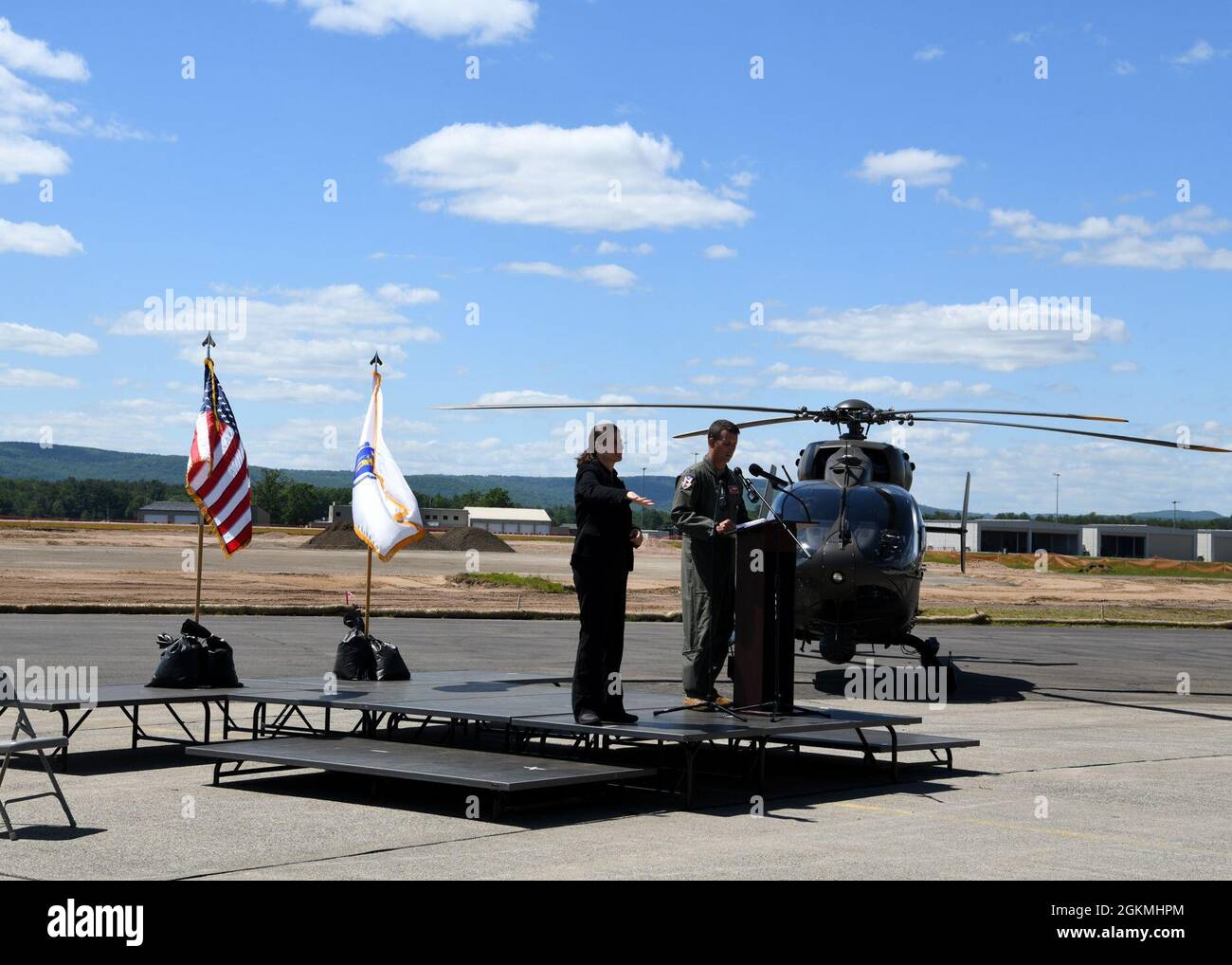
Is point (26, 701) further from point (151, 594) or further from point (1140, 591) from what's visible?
point (1140, 591)

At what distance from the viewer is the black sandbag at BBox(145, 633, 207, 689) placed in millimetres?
12383

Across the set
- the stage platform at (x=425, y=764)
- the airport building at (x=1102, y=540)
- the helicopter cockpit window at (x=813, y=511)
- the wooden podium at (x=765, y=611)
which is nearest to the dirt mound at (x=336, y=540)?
the airport building at (x=1102, y=540)

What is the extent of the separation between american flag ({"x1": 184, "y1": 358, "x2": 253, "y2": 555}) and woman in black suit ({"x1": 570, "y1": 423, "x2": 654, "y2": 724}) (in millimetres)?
4663

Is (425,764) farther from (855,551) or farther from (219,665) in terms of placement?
(855,551)

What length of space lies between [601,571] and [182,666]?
466 cm

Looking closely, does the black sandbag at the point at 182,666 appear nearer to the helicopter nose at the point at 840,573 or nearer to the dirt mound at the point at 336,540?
the helicopter nose at the point at 840,573

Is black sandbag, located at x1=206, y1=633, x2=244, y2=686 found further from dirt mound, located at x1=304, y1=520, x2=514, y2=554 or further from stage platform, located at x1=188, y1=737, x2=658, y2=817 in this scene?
dirt mound, located at x1=304, y1=520, x2=514, y2=554

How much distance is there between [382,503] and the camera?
46.1ft

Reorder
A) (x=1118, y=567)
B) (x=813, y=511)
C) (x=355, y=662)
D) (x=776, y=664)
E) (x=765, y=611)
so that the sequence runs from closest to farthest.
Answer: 1. (x=765, y=611)
2. (x=776, y=664)
3. (x=355, y=662)
4. (x=813, y=511)
5. (x=1118, y=567)

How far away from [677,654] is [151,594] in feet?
63.2

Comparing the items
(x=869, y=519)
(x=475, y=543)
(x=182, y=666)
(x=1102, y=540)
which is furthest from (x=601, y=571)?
(x=1102, y=540)

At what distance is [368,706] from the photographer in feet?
36.1

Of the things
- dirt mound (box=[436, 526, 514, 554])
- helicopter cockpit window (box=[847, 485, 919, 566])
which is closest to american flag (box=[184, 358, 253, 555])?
helicopter cockpit window (box=[847, 485, 919, 566])

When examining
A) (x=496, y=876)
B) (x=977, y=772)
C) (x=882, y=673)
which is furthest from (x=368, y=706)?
(x=882, y=673)
